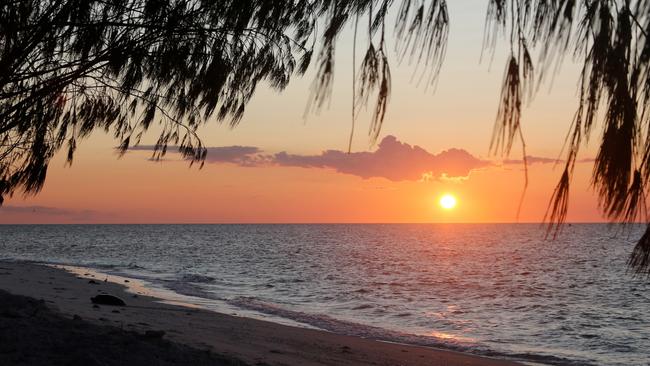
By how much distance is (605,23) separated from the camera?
200 cm

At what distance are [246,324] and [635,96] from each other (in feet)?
42.2

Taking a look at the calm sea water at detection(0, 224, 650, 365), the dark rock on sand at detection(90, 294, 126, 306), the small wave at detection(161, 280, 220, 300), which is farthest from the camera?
the small wave at detection(161, 280, 220, 300)

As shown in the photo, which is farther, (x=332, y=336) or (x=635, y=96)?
(x=332, y=336)

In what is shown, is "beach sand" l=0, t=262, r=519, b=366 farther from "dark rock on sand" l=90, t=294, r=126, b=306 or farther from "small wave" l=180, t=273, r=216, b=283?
"small wave" l=180, t=273, r=216, b=283

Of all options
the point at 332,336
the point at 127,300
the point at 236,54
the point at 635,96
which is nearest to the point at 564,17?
the point at 635,96

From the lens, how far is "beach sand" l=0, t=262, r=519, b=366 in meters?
6.23

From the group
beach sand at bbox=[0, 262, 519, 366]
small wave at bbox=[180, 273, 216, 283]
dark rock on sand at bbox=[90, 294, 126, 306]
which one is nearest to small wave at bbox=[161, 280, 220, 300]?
small wave at bbox=[180, 273, 216, 283]

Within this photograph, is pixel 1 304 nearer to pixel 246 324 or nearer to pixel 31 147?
pixel 31 147

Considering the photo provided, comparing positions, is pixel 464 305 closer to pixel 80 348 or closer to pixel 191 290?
pixel 191 290

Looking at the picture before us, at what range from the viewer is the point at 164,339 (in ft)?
22.9

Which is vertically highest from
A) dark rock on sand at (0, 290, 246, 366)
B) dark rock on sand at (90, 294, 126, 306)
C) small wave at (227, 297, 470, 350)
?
dark rock on sand at (0, 290, 246, 366)

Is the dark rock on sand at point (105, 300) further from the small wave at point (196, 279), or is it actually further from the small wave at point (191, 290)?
→ the small wave at point (196, 279)

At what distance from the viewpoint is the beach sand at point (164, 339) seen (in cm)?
623

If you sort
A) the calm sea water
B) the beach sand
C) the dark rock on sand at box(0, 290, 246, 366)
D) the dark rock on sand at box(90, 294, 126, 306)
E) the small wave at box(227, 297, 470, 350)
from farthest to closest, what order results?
1. the calm sea water
2. the small wave at box(227, 297, 470, 350)
3. the dark rock on sand at box(90, 294, 126, 306)
4. the beach sand
5. the dark rock on sand at box(0, 290, 246, 366)
